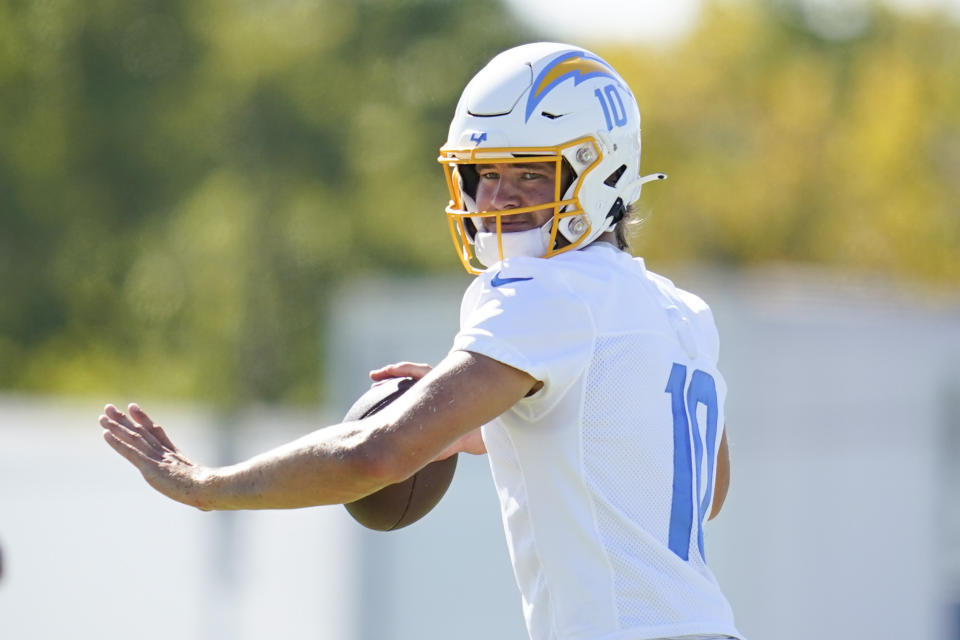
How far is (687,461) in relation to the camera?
11.4 feet

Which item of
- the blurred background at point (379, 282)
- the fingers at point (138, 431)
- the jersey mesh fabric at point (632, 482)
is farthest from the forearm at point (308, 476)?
the blurred background at point (379, 282)

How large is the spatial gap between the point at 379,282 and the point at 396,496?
19208mm

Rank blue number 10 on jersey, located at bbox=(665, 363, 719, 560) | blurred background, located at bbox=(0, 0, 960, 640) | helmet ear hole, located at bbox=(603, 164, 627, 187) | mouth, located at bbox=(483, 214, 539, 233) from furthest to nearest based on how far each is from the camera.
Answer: blurred background, located at bbox=(0, 0, 960, 640), helmet ear hole, located at bbox=(603, 164, 627, 187), mouth, located at bbox=(483, 214, 539, 233), blue number 10 on jersey, located at bbox=(665, 363, 719, 560)

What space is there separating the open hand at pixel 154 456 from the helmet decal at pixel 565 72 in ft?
3.69

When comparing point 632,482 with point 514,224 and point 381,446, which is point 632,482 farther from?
point 514,224

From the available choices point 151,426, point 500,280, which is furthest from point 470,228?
point 151,426

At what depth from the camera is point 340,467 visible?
10.5ft

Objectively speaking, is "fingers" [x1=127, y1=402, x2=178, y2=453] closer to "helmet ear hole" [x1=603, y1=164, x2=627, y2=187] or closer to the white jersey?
the white jersey

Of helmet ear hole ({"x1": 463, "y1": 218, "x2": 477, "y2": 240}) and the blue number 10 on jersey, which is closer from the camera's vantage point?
the blue number 10 on jersey

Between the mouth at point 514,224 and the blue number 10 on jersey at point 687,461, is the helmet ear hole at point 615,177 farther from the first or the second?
the blue number 10 on jersey at point 687,461

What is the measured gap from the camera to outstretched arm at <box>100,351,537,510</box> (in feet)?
10.3

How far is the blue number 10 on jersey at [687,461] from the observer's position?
3.43 metres

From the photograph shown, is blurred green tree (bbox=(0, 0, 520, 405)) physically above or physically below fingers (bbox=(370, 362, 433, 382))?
above

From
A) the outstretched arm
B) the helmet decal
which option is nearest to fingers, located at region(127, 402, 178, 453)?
the outstretched arm
